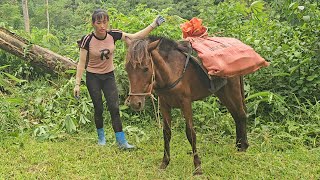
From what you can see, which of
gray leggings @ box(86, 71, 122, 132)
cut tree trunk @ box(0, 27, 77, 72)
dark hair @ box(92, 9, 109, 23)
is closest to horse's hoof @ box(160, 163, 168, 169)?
gray leggings @ box(86, 71, 122, 132)

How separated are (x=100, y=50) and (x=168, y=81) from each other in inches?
49.3

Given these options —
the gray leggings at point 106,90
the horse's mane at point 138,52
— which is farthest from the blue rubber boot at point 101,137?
the horse's mane at point 138,52

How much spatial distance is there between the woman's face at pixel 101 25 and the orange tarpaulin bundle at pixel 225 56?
103 cm

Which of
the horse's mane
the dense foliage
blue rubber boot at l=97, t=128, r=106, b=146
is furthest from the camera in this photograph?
the dense foliage

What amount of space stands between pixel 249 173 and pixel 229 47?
A: 1.46 metres

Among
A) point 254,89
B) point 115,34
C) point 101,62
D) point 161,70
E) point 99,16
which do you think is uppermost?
point 99,16

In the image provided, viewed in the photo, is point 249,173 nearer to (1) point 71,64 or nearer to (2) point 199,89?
(2) point 199,89

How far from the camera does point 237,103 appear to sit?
489cm

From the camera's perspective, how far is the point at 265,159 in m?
4.53

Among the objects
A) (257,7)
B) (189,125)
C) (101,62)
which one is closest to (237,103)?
(189,125)

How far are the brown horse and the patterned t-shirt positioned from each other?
94 centimetres

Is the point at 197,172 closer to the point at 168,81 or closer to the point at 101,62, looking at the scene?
the point at 168,81

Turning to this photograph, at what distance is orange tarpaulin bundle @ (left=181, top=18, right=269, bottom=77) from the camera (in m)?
4.07

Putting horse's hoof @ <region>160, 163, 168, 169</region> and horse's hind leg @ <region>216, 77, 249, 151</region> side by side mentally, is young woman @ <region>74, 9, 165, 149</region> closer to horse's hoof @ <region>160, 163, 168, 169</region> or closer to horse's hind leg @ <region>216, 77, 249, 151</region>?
horse's hoof @ <region>160, 163, 168, 169</region>
